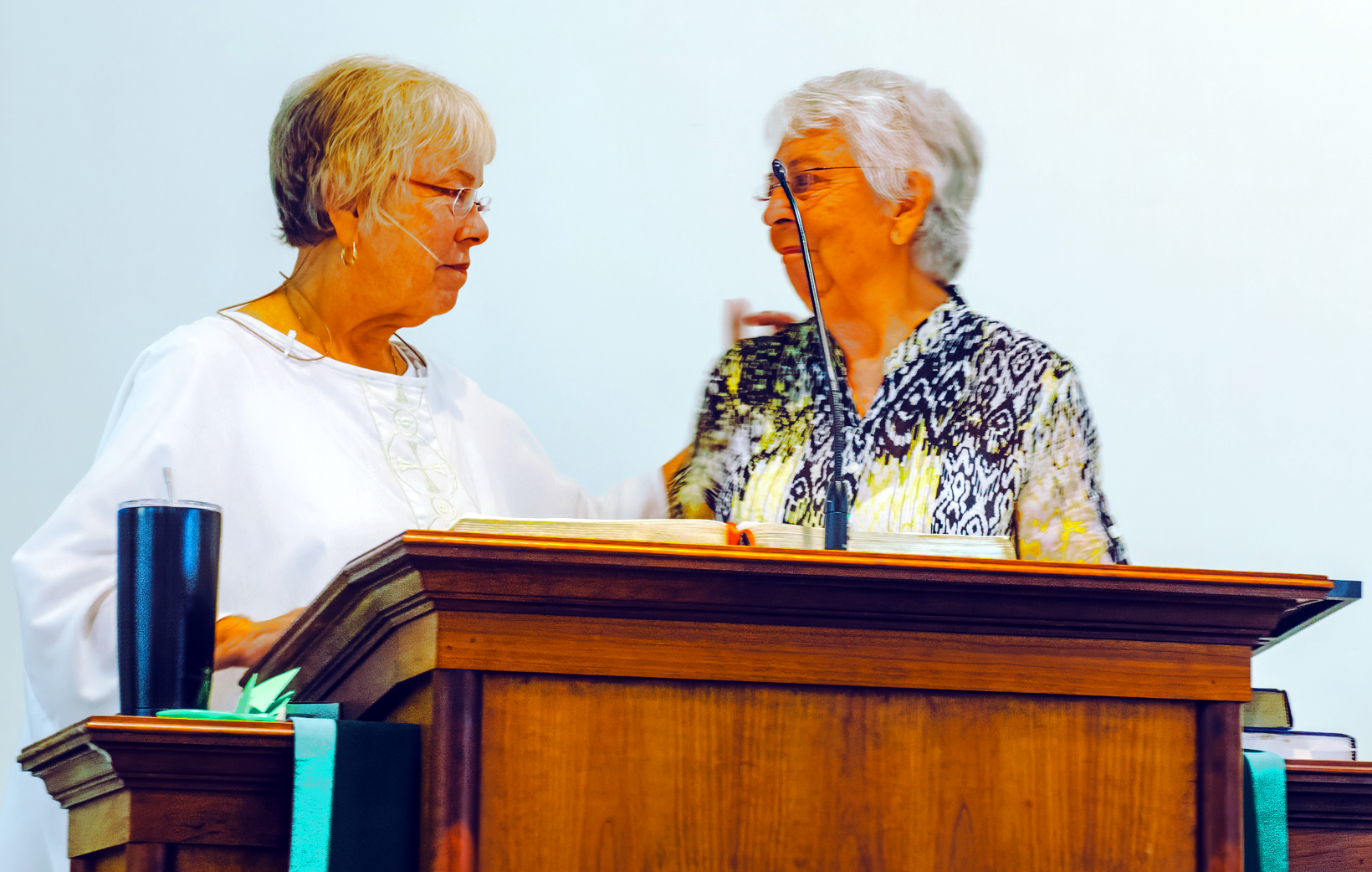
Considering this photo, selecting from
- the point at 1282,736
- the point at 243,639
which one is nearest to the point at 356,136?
the point at 243,639

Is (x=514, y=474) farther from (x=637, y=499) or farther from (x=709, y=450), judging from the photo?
(x=709, y=450)

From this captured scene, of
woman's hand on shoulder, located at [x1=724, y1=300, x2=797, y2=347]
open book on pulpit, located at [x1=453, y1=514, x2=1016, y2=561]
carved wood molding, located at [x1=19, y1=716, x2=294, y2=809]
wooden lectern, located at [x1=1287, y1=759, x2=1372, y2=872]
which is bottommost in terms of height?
wooden lectern, located at [x1=1287, y1=759, x2=1372, y2=872]

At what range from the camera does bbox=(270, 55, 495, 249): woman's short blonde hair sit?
2.31 meters

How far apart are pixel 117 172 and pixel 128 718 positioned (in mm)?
1508

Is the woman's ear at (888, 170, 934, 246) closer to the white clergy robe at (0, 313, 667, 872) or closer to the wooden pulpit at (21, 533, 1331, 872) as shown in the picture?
the white clergy robe at (0, 313, 667, 872)

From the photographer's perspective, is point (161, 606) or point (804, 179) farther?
point (804, 179)

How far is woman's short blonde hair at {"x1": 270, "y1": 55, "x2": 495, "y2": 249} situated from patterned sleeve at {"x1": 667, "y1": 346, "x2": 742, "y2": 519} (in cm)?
52

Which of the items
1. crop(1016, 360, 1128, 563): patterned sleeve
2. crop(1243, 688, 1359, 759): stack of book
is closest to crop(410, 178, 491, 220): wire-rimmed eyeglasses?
crop(1016, 360, 1128, 563): patterned sleeve

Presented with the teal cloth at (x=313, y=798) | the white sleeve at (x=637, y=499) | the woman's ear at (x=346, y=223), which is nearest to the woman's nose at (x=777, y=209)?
the white sleeve at (x=637, y=499)

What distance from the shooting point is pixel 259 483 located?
83.5 inches

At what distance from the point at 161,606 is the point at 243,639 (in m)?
0.49

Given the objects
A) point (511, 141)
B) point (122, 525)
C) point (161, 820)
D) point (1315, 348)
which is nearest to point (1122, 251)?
point (1315, 348)

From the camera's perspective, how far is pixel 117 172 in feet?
7.91

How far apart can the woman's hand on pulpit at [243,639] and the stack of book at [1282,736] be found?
3.72 ft
